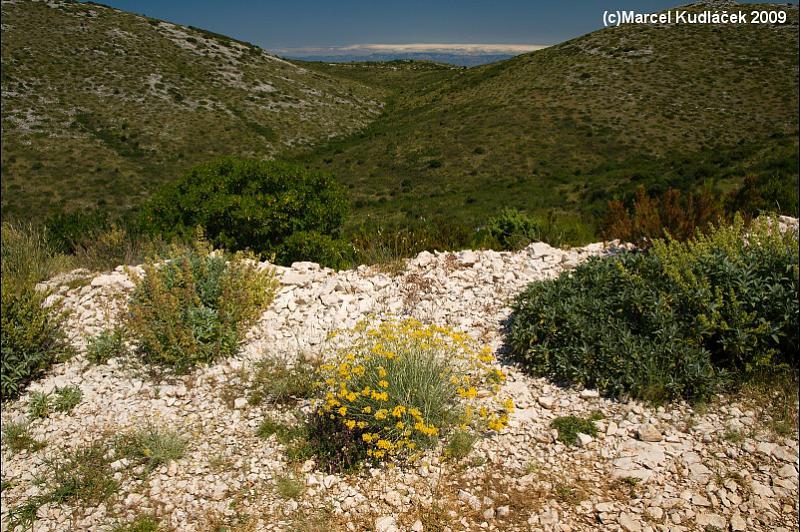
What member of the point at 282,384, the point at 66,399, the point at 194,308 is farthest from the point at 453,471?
the point at 66,399

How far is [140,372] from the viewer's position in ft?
16.4

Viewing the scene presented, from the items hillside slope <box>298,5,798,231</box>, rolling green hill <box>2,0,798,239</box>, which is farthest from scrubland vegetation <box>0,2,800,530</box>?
hillside slope <box>298,5,798,231</box>

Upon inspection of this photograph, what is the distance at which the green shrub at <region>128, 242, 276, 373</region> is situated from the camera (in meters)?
5.01

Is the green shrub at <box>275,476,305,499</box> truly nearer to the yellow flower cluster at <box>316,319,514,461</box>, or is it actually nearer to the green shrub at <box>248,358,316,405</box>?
the yellow flower cluster at <box>316,319,514,461</box>

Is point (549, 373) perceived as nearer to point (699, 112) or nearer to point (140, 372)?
point (140, 372)

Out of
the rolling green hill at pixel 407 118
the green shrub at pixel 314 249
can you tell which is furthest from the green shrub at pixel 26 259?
the rolling green hill at pixel 407 118

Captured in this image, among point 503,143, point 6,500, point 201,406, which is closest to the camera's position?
point 6,500

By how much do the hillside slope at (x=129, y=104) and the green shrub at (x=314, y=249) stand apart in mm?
19540

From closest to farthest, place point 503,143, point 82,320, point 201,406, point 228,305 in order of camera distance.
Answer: point 201,406
point 228,305
point 82,320
point 503,143

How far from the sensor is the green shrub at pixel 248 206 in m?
8.38

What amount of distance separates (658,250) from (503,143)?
2945 cm

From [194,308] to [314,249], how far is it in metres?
3.30

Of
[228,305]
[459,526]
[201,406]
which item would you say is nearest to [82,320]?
[228,305]

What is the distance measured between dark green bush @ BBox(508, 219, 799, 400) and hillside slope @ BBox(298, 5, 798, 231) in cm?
1288
